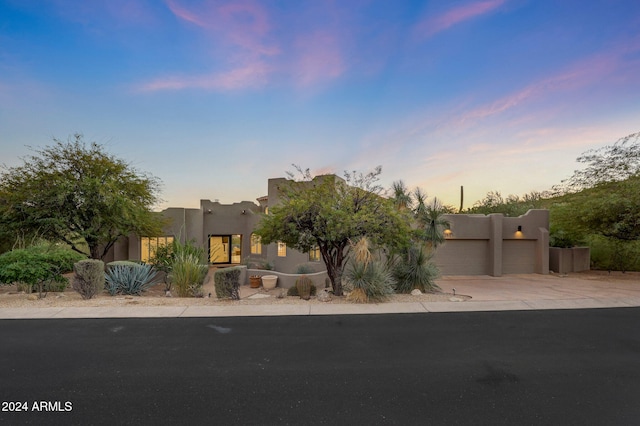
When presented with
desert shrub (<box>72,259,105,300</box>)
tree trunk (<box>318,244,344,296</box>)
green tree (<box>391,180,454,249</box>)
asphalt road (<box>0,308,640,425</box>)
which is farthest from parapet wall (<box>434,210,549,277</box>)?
desert shrub (<box>72,259,105,300</box>)

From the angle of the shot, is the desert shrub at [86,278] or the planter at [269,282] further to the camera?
the planter at [269,282]

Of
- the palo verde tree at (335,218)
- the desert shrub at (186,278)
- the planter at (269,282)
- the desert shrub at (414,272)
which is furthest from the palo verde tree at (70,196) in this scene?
the desert shrub at (414,272)

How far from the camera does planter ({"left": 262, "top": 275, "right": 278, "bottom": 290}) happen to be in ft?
45.9

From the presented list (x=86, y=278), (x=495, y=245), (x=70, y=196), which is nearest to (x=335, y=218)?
(x=86, y=278)

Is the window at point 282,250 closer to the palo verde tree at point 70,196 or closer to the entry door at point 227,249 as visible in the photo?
the palo verde tree at point 70,196

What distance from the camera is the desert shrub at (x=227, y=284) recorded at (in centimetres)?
855

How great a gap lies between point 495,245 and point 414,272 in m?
8.67

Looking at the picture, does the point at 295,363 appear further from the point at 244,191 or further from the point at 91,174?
the point at 244,191

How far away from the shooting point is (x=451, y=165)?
19.5 metres

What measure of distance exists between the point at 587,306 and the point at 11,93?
2317 centimetres

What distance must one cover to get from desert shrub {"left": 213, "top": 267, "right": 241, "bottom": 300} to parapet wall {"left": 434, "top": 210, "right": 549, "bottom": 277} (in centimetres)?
1230

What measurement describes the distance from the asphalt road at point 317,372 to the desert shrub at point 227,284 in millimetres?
2002

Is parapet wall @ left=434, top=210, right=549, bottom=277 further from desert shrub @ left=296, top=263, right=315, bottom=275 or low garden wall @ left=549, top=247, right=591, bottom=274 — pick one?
desert shrub @ left=296, top=263, right=315, bottom=275

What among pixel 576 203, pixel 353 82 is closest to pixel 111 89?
pixel 353 82
